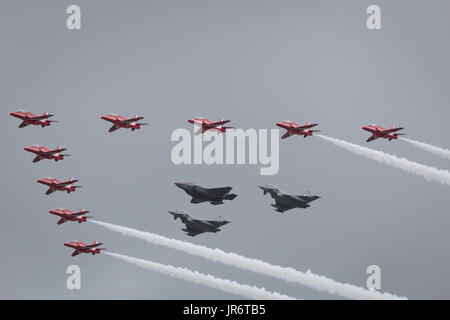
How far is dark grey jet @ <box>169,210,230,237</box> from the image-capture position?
6019 inches

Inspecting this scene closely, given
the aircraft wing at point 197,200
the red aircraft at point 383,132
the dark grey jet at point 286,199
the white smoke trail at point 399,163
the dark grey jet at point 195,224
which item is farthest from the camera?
the dark grey jet at point 286,199

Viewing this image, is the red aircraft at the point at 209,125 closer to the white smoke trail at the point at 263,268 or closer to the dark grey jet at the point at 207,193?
the dark grey jet at the point at 207,193

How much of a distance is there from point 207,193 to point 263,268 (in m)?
12.3

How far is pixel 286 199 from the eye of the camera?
15562cm

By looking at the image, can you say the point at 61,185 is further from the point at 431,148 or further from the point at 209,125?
the point at 431,148

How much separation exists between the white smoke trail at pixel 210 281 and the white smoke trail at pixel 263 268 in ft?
11.0

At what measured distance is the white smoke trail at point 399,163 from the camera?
150000 mm

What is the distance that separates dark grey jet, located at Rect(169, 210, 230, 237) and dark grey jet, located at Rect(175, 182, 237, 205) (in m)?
2.51

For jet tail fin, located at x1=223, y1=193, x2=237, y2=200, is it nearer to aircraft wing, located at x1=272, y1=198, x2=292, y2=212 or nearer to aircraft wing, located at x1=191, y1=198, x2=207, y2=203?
aircraft wing, located at x1=191, y1=198, x2=207, y2=203

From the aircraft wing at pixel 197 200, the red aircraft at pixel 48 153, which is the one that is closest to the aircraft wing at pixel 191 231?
the aircraft wing at pixel 197 200

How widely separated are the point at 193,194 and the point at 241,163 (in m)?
24.9

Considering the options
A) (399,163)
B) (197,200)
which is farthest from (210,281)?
(399,163)
